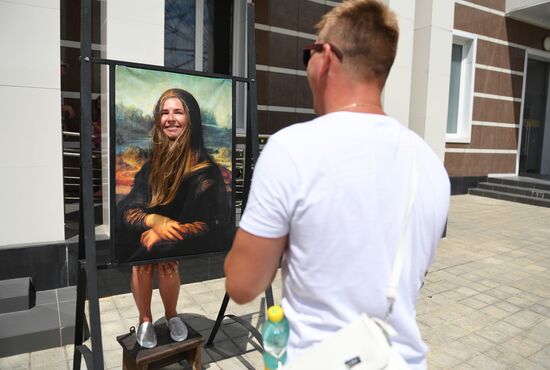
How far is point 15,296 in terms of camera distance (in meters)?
3.52

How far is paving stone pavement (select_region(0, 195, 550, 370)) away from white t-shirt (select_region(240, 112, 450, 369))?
2.32 metres

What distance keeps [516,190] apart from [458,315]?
894 centimetres

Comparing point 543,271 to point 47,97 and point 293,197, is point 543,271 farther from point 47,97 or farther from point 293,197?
point 47,97

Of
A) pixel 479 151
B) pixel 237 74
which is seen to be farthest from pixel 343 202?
pixel 479 151

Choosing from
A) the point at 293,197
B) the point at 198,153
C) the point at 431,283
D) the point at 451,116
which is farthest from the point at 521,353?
the point at 451,116

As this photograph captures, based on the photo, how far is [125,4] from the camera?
13.1 ft

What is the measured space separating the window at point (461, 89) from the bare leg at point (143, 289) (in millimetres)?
10613

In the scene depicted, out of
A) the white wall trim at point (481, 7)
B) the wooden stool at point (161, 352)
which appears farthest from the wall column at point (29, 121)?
the white wall trim at point (481, 7)

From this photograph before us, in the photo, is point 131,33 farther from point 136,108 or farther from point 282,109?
point 282,109

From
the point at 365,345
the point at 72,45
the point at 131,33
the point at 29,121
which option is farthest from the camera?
the point at 72,45

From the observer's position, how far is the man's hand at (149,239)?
2658mm

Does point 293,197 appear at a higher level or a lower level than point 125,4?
lower

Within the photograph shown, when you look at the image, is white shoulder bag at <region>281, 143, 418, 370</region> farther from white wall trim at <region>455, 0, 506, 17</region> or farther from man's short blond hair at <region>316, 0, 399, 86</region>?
white wall trim at <region>455, 0, 506, 17</region>

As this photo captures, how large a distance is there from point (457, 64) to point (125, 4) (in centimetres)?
1037
